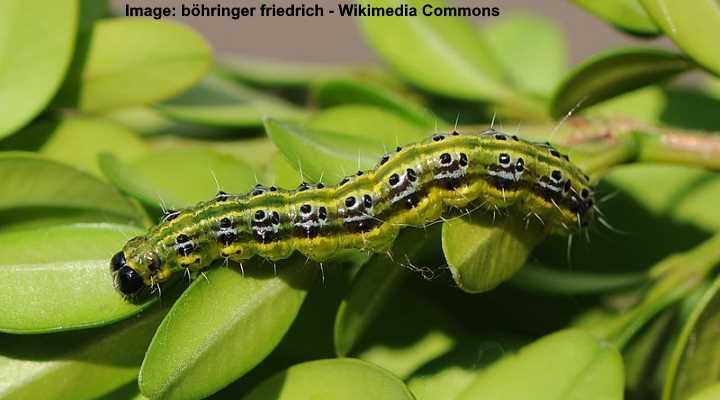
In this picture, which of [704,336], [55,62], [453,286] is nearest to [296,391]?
[453,286]

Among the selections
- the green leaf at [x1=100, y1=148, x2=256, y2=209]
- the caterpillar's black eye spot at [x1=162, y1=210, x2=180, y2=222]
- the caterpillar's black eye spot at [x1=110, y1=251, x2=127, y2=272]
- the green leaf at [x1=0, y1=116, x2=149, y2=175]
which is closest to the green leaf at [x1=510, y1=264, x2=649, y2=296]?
the green leaf at [x1=100, y1=148, x2=256, y2=209]

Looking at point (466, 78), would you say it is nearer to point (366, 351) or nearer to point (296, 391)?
point (366, 351)

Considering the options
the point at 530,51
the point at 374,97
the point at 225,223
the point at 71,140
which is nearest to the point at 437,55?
the point at 374,97

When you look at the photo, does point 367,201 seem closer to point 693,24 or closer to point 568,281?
point 568,281

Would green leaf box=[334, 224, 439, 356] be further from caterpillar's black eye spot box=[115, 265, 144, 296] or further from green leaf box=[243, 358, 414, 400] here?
caterpillar's black eye spot box=[115, 265, 144, 296]

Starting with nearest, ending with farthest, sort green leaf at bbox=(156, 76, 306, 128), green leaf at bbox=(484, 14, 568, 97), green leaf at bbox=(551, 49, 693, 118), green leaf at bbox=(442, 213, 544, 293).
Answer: green leaf at bbox=(442, 213, 544, 293)
green leaf at bbox=(551, 49, 693, 118)
green leaf at bbox=(156, 76, 306, 128)
green leaf at bbox=(484, 14, 568, 97)

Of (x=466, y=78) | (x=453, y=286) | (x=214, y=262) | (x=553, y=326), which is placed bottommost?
(x=553, y=326)

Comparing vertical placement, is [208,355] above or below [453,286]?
above
